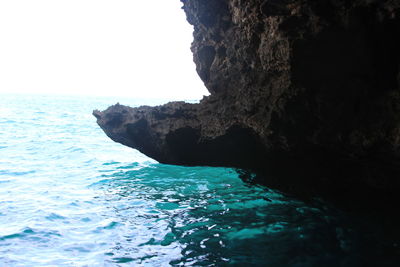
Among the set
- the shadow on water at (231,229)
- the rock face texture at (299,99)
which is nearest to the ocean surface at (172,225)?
the shadow on water at (231,229)

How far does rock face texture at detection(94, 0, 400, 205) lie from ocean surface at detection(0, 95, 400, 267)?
89 centimetres

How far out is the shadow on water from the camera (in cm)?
495

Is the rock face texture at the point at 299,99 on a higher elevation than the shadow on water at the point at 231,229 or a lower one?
higher

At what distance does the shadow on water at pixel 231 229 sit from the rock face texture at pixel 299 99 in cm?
72

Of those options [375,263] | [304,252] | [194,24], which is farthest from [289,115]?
[194,24]

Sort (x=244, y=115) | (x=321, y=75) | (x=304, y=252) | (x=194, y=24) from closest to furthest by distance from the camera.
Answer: (x=321, y=75)
(x=304, y=252)
(x=244, y=115)
(x=194, y=24)

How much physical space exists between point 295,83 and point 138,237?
3.93 meters

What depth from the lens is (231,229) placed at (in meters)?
5.99

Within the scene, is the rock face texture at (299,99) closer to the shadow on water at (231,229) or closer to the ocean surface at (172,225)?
the shadow on water at (231,229)

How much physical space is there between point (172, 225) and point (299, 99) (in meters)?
3.48

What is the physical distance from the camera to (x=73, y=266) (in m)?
4.90

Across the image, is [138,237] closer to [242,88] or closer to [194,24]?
[242,88]

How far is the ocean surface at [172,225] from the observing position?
198 inches

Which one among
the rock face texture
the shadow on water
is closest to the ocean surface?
the shadow on water
